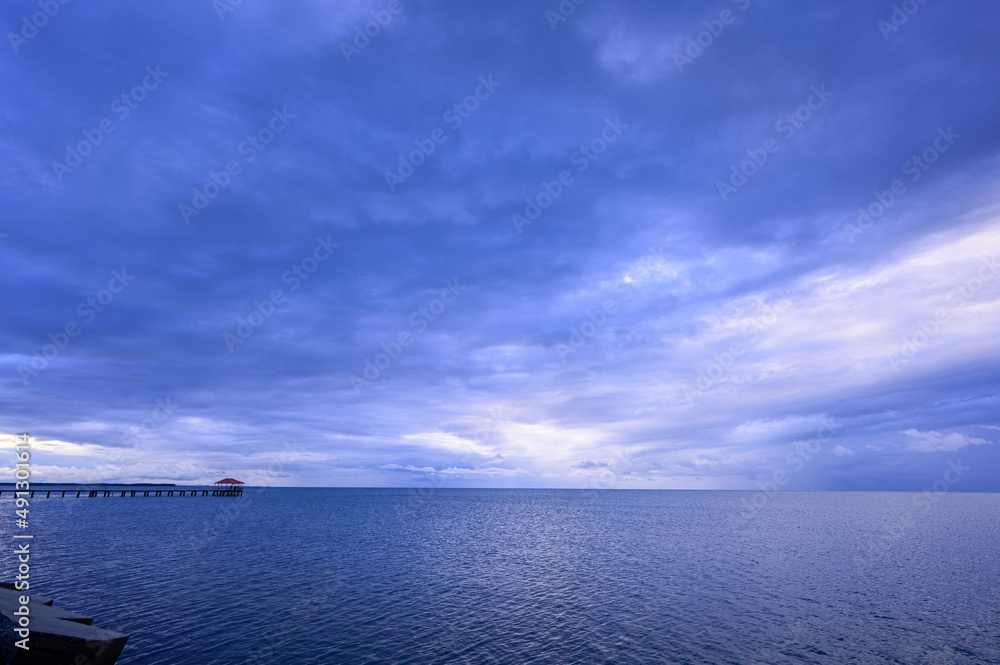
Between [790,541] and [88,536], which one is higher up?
[88,536]

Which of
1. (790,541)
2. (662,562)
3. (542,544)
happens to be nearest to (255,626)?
(662,562)

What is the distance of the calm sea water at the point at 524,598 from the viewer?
24.9 metres

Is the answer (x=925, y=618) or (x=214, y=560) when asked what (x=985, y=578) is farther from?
(x=214, y=560)

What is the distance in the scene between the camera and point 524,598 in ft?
116

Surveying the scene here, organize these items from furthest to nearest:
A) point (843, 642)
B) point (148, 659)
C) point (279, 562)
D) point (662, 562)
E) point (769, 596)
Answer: point (662, 562), point (279, 562), point (769, 596), point (843, 642), point (148, 659)

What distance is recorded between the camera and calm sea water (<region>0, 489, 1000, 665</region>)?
24938 millimetres

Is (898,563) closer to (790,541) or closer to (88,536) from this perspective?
(790,541)

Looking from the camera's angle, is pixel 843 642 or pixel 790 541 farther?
pixel 790 541

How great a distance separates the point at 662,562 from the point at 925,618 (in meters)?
22.8

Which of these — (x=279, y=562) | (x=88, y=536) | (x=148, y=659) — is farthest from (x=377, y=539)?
(x=148, y=659)

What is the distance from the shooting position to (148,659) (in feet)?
73.1

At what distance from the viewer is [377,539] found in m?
67.6

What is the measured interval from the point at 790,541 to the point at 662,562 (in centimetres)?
2981

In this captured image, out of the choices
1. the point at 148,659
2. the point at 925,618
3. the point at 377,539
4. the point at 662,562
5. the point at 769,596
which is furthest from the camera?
the point at 377,539
